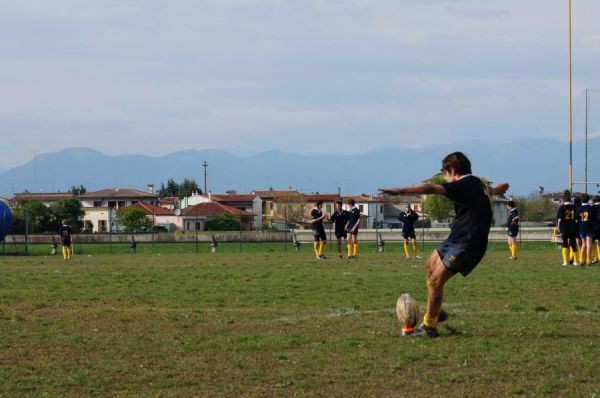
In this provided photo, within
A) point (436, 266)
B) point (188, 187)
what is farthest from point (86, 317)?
point (188, 187)

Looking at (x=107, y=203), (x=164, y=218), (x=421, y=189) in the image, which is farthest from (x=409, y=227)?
(x=107, y=203)

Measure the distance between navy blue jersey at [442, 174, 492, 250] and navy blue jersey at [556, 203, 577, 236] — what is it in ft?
55.8

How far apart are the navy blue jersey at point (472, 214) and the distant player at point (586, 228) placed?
1666 cm

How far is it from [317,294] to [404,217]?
17.3 m

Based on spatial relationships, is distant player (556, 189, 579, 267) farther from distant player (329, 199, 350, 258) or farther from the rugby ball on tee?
the rugby ball on tee

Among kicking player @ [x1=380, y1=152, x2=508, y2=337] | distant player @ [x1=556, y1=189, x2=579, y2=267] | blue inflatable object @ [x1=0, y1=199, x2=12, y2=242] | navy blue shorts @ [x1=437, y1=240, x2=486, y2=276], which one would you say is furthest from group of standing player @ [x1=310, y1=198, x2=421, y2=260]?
navy blue shorts @ [x1=437, y1=240, x2=486, y2=276]

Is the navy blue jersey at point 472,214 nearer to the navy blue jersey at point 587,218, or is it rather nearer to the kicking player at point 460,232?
the kicking player at point 460,232

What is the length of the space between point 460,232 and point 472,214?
0.27 meters

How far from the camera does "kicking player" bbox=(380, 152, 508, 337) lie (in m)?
11.8

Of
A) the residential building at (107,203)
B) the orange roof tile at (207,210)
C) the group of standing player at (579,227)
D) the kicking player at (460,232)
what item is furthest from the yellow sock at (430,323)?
the orange roof tile at (207,210)

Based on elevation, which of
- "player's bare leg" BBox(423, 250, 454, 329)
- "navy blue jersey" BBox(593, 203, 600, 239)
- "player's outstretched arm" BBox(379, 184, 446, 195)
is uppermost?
"player's outstretched arm" BBox(379, 184, 446, 195)

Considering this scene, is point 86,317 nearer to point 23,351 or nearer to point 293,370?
point 23,351

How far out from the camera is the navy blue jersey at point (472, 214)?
1174cm

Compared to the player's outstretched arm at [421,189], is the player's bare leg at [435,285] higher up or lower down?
lower down
